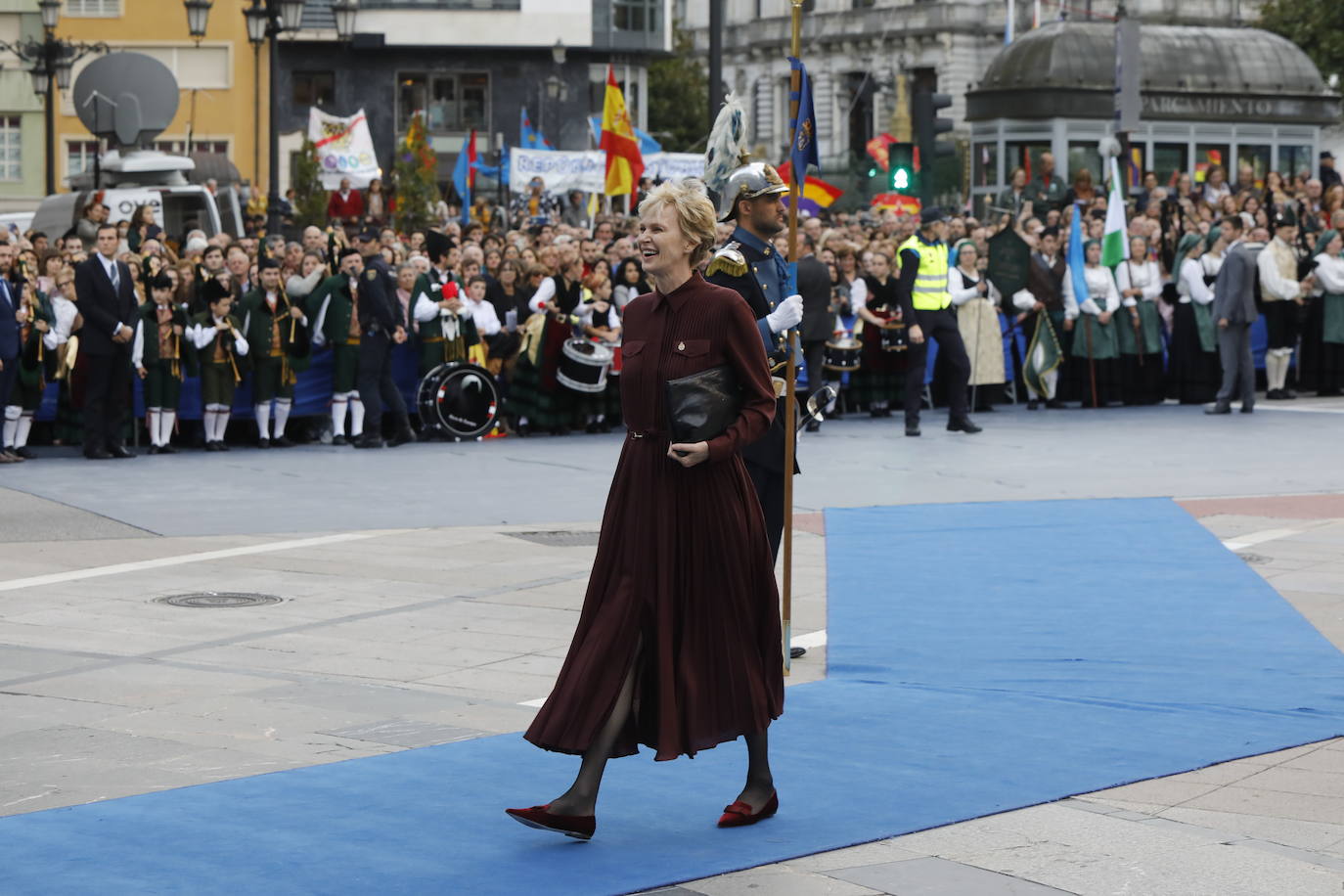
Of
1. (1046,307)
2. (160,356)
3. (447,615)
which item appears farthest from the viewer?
(1046,307)

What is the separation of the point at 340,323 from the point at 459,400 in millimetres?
1297

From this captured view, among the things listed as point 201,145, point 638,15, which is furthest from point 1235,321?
point 638,15

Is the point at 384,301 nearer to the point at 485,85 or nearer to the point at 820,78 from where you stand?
the point at 485,85

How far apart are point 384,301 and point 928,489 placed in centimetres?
565

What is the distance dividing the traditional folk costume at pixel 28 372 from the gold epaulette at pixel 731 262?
10821 mm

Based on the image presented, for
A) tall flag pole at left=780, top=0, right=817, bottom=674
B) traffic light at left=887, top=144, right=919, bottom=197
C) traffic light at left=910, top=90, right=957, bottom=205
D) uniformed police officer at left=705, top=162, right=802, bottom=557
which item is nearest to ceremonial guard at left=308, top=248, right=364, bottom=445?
traffic light at left=910, top=90, right=957, bottom=205

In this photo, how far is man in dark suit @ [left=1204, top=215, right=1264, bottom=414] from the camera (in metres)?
21.1

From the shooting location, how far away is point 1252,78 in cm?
3912

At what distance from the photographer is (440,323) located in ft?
65.3

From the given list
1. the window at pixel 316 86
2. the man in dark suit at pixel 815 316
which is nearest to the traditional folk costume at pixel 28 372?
the man in dark suit at pixel 815 316

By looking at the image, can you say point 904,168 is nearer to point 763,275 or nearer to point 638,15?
point 763,275

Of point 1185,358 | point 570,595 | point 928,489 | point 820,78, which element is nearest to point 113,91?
point 1185,358

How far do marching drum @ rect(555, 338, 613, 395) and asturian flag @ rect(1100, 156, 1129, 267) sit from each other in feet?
20.2

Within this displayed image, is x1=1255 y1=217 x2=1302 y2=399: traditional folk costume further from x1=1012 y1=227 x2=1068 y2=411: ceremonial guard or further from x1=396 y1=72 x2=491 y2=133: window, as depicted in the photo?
x1=396 y1=72 x2=491 y2=133: window
